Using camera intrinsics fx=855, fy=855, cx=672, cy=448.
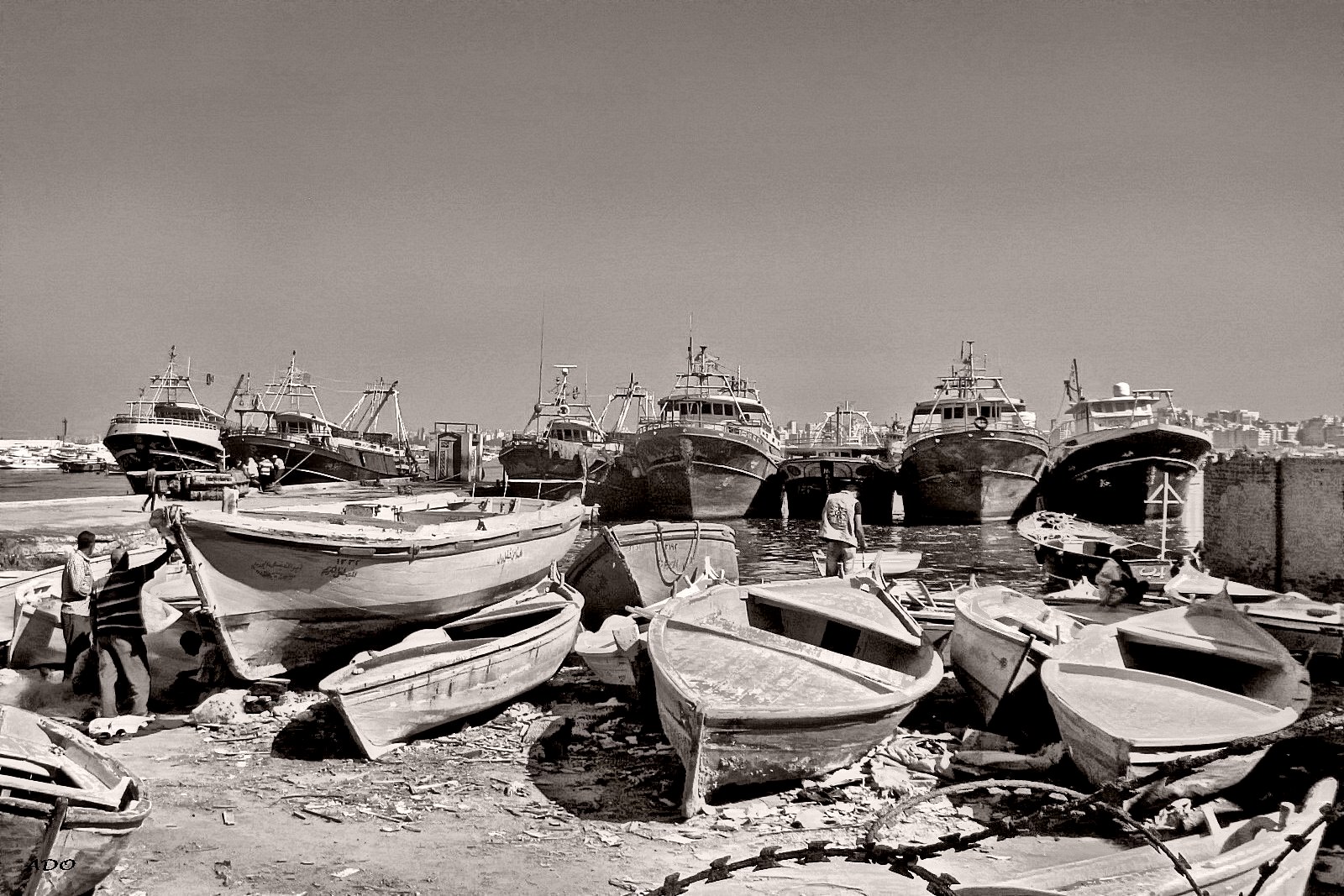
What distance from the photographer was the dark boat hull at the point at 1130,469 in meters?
29.0

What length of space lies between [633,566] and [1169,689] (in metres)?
6.28

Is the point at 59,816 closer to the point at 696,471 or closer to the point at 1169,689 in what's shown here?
the point at 1169,689

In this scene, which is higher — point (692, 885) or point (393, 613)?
point (393, 613)

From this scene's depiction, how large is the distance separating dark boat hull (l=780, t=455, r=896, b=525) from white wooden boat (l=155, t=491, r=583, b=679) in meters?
24.1

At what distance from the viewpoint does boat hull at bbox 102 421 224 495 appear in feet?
139

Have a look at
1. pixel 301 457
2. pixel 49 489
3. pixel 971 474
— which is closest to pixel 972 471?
pixel 971 474

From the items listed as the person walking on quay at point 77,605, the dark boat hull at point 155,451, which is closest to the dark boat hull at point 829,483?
the person walking on quay at point 77,605

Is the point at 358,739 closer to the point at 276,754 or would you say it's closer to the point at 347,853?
the point at 276,754

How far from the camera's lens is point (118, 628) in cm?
743

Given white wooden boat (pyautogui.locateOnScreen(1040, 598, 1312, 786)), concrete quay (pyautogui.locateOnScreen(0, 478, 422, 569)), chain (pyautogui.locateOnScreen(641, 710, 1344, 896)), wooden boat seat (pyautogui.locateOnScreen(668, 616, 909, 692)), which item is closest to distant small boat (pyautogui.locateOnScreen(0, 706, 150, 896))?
chain (pyautogui.locateOnScreen(641, 710, 1344, 896))

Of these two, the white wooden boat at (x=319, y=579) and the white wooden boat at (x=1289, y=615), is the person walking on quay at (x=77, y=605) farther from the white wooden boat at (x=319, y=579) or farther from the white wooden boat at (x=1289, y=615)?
the white wooden boat at (x=1289, y=615)

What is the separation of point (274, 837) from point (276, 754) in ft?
5.22

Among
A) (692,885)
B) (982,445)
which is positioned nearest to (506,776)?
(692,885)

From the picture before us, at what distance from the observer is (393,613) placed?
9078 mm
